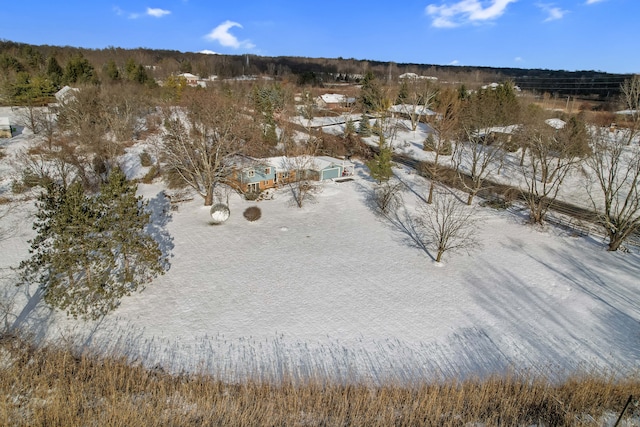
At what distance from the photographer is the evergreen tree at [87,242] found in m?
13.3

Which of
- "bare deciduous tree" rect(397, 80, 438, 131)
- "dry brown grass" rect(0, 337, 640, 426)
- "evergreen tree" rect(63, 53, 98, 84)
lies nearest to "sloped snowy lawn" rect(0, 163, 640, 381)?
"dry brown grass" rect(0, 337, 640, 426)

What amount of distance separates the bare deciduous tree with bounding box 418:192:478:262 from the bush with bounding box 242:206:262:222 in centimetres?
1209

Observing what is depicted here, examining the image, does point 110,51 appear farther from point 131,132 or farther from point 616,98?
point 616,98

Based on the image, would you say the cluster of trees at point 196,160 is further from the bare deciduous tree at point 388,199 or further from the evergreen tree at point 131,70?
the evergreen tree at point 131,70

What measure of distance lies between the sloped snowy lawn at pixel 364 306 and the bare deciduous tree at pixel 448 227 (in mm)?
938

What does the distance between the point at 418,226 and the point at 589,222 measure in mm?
12352

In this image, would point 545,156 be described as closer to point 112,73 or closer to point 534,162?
point 534,162

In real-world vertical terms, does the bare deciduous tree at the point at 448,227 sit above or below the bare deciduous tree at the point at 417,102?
below

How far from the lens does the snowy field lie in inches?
541

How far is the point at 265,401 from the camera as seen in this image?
10.1m

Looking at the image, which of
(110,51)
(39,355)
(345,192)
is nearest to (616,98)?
(345,192)

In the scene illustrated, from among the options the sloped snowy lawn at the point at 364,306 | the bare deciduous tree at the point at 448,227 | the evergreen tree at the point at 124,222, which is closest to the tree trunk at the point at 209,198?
the sloped snowy lawn at the point at 364,306

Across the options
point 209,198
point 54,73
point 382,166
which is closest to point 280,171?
point 209,198

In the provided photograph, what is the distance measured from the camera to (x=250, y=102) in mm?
50344
